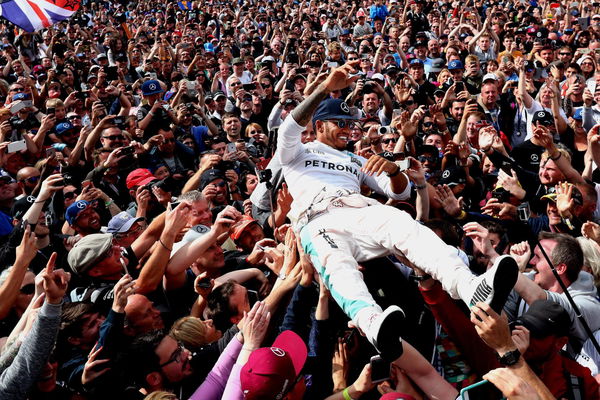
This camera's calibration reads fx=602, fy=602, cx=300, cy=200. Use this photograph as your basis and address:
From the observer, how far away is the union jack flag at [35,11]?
36.7 feet

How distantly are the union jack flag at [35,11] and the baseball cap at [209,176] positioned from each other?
6.60 metres

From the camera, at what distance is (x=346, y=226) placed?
157 inches

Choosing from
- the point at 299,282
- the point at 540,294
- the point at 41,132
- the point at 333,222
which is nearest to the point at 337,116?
the point at 333,222

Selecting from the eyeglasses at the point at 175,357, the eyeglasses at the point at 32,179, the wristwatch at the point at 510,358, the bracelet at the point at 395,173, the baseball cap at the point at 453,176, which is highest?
the wristwatch at the point at 510,358

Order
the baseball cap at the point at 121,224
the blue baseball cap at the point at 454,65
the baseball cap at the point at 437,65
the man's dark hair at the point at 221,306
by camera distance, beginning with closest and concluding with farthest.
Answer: the man's dark hair at the point at 221,306
the baseball cap at the point at 121,224
the blue baseball cap at the point at 454,65
the baseball cap at the point at 437,65

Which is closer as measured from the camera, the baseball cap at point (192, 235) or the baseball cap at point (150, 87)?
the baseball cap at point (192, 235)

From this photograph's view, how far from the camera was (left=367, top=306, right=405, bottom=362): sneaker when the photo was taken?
302 centimetres

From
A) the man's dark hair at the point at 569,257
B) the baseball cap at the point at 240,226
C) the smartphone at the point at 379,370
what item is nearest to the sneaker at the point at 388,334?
the smartphone at the point at 379,370

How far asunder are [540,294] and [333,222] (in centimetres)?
136

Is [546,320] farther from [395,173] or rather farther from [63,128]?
[63,128]

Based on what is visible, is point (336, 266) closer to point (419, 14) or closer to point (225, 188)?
point (225, 188)

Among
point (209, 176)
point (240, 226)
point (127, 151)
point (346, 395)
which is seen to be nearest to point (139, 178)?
point (127, 151)

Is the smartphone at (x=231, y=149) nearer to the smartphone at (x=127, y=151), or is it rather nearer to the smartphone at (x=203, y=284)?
the smartphone at (x=127, y=151)

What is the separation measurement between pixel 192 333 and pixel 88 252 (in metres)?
1.24
